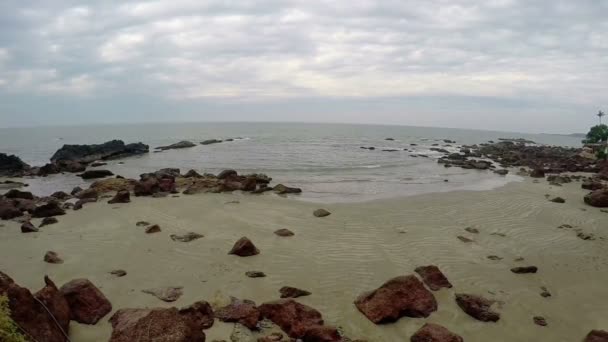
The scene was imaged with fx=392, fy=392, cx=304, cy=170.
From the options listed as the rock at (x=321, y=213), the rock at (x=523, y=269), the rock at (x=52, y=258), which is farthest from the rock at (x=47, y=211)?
the rock at (x=523, y=269)

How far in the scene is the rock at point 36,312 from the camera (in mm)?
5656

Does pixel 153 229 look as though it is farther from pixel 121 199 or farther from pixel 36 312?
pixel 36 312

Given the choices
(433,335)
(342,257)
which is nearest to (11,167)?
(342,257)

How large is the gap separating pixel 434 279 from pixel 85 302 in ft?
24.5

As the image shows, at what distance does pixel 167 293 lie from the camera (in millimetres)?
8492

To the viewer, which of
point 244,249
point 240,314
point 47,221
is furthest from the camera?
point 47,221

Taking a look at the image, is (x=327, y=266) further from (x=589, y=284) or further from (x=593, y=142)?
(x=593, y=142)

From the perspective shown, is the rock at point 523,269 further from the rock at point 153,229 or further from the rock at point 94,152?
the rock at point 94,152

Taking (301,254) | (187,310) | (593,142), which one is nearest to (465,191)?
(301,254)

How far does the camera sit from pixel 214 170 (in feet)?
117

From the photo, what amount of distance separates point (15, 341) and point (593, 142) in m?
85.2

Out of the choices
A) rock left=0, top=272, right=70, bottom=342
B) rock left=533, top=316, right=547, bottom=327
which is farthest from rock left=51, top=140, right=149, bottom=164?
rock left=533, top=316, right=547, bottom=327

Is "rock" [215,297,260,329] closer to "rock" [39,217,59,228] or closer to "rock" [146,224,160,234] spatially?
"rock" [146,224,160,234]

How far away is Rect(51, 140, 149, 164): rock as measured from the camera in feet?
153
